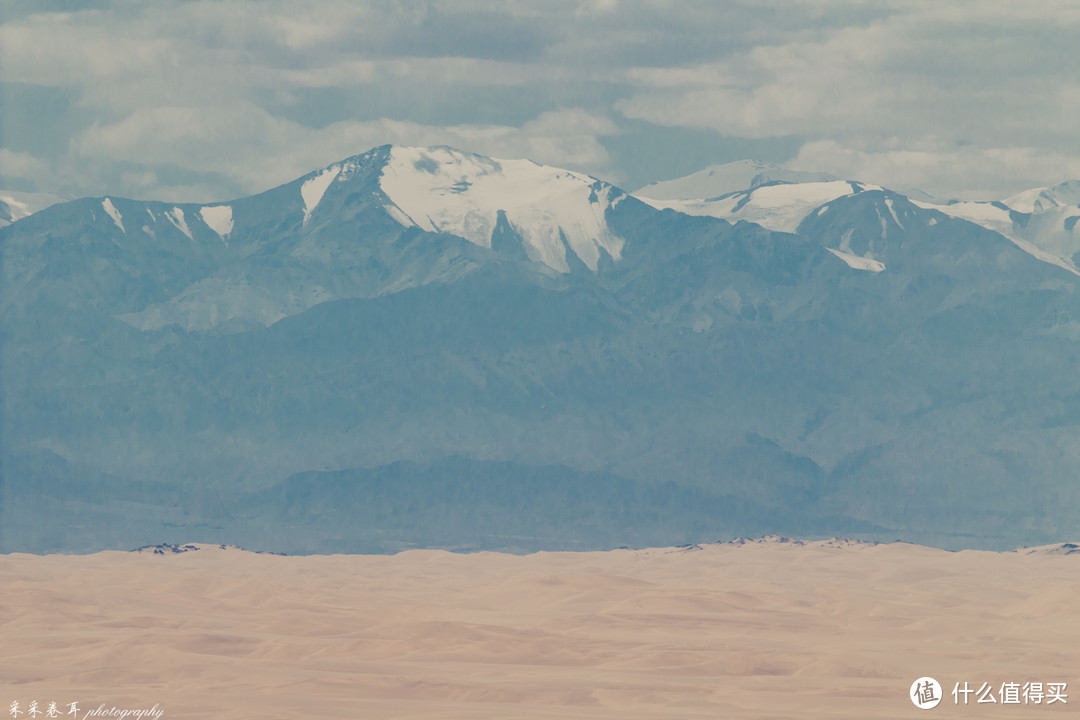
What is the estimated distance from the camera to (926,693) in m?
109

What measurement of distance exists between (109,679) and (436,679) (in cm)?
1991

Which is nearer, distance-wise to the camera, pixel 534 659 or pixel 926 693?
pixel 926 693

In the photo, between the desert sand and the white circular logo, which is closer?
the white circular logo

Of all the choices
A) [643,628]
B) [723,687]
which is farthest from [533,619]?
[723,687]

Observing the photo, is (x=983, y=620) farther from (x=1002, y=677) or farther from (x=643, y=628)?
(x=1002, y=677)

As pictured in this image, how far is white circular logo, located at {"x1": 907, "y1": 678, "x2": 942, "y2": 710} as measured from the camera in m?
105

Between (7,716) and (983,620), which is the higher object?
(983,620)

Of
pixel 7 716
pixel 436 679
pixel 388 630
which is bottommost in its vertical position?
pixel 7 716

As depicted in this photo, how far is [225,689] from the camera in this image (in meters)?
112

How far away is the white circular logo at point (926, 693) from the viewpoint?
105188 millimetres

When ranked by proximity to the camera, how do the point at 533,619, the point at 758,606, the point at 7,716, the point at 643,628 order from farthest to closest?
the point at 758,606 < the point at 533,619 < the point at 643,628 < the point at 7,716

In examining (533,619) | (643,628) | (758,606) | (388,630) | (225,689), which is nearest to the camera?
(225,689)

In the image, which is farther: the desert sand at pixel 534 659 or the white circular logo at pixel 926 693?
the desert sand at pixel 534 659

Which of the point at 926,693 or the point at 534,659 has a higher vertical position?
the point at 534,659
